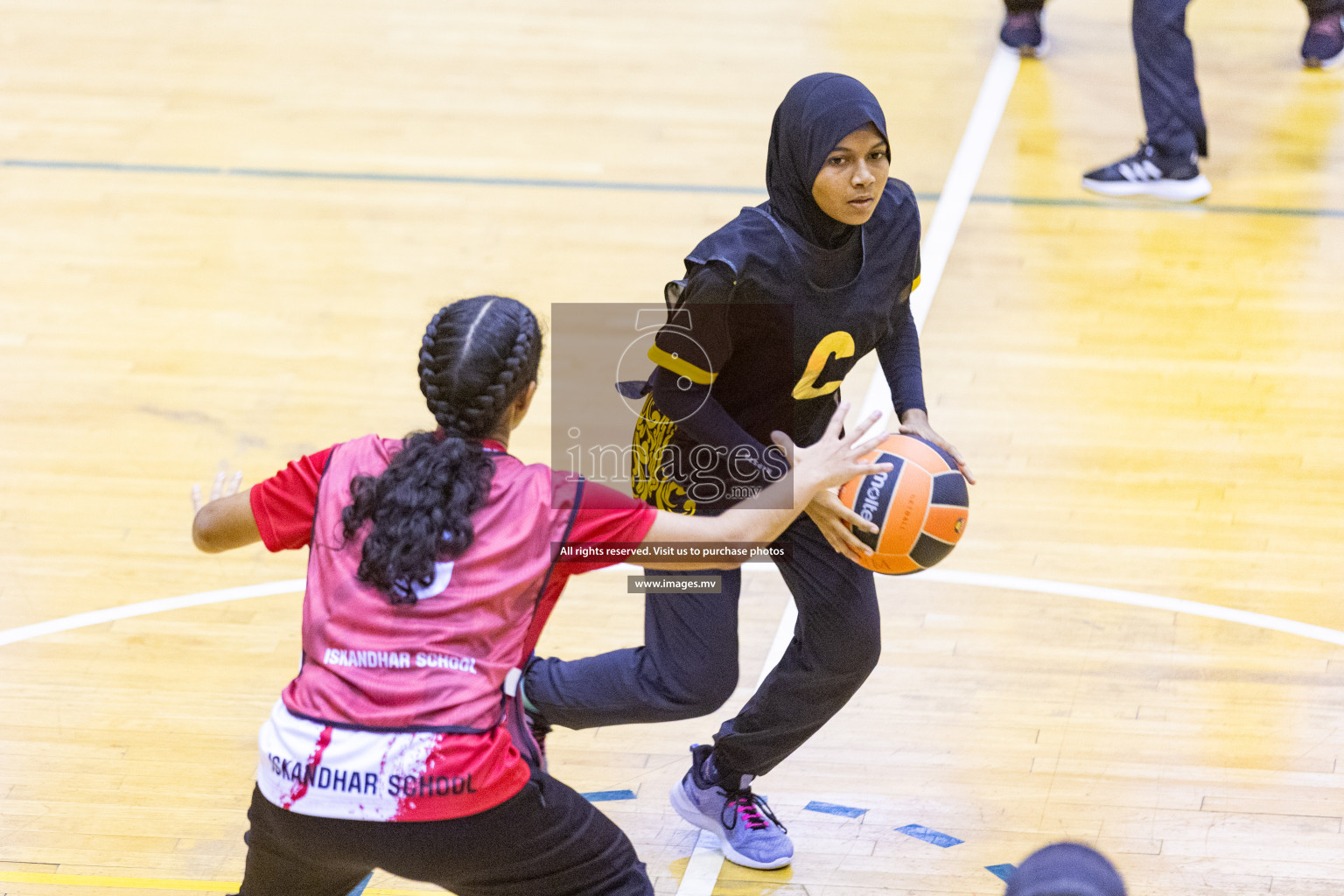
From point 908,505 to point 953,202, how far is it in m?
3.81

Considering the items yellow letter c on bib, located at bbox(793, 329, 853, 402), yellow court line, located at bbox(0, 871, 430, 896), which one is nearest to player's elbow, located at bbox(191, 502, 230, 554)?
yellow court line, located at bbox(0, 871, 430, 896)

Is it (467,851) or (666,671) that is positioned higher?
(467,851)

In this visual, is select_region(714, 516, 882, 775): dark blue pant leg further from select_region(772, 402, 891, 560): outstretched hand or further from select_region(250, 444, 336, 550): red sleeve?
select_region(250, 444, 336, 550): red sleeve

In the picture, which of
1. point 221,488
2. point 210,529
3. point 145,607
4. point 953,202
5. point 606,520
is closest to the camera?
point 606,520

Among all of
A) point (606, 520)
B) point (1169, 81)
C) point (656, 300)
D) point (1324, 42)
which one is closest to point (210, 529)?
point (606, 520)

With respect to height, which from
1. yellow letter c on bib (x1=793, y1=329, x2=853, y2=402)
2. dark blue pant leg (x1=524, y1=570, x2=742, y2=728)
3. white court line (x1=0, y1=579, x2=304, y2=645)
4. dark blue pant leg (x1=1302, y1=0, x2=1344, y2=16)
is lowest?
white court line (x1=0, y1=579, x2=304, y2=645)

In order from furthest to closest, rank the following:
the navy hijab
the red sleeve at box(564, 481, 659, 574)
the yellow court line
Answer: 1. the yellow court line
2. the navy hijab
3. the red sleeve at box(564, 481, 659, 574)

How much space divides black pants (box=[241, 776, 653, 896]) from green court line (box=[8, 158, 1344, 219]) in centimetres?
456

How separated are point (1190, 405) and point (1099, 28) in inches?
143

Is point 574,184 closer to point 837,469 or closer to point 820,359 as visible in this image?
point 820,359

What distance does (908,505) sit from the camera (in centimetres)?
291

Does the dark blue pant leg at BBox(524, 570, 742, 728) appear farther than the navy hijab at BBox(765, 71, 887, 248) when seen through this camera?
Yes

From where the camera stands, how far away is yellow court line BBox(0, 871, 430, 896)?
3254 mm

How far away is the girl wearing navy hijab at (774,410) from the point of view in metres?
2.88
